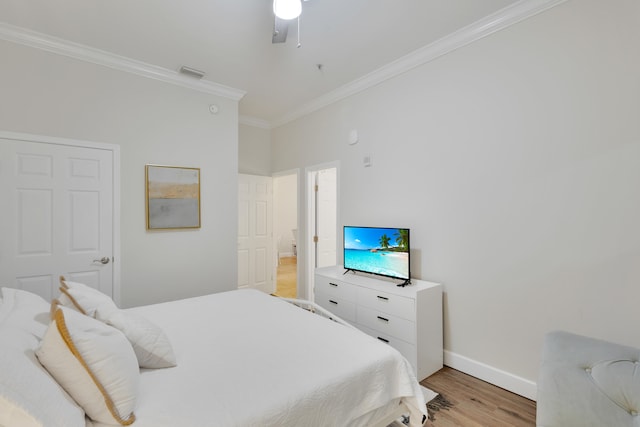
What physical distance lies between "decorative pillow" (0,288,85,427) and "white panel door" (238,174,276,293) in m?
3.43

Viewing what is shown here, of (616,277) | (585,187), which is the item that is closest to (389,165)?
(585,187)

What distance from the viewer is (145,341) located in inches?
54.0

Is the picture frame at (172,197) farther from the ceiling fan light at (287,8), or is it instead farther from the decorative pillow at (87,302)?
the ceiling fan light at (287,8)

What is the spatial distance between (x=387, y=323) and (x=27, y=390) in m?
2.30

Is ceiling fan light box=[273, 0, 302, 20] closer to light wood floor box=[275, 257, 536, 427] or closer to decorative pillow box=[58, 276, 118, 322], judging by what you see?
decorative pillow box=[58, 276, 118, 322]

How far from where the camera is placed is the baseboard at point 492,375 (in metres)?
2.21

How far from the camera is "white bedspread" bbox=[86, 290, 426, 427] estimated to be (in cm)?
113

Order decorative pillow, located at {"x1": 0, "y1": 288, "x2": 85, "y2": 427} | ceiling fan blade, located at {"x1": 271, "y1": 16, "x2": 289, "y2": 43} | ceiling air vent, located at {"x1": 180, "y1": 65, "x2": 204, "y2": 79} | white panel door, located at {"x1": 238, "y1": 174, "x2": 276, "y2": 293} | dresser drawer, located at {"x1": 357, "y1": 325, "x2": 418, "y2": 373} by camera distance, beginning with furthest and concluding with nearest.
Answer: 1. white panel door, located at {"x1": 238, "y1": 174, "x2": 276, "y2": 293}
2. ceiling air vent, located at {"x1": 180, "y1": 65, "x2": 204, "y2": 79}
3. dresser drawer, located at {"x1": 357, "y1": 325, "x2": 418, "y2": 373}
4. ceiling fan blade, located at {"x1": 271, "y1": 16, "x2": 289, "y2": 43}
5. decorative pillow, located at {"x1": 0, "y1": 288, "x2": 85, "y2": 427}

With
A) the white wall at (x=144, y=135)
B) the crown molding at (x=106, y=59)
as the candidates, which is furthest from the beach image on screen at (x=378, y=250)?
the crown molding at (x=106, y=59)

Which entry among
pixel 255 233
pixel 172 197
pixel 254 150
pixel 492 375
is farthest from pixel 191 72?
pixel 492 375

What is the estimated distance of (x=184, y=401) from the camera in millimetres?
1152

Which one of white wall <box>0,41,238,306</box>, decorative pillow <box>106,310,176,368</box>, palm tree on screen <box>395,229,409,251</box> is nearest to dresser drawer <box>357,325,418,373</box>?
palm tree on screen <box>395,229,409,251</box>

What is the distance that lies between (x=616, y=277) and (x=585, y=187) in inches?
23.1

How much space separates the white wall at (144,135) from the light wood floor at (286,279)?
1535 millimetres
